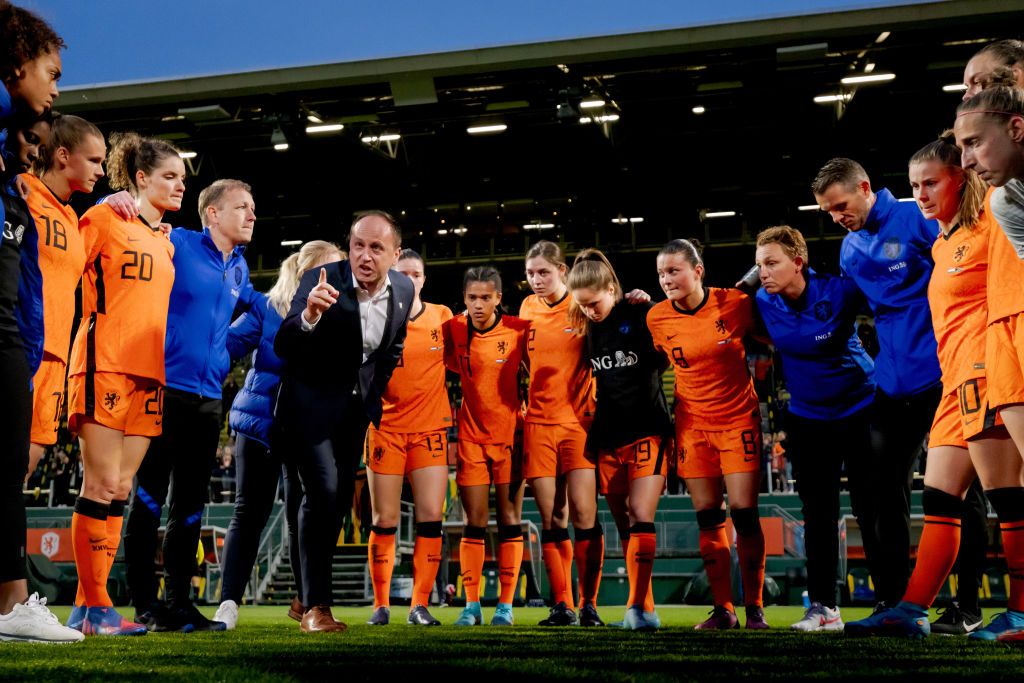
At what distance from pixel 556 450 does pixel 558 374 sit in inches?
20.1

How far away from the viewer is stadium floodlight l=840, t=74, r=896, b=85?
55.3 feet

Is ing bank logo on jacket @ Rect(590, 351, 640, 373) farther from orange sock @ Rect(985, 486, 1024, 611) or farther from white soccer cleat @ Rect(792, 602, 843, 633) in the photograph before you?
orange sock @ Rect(985, 486, 1024, 611)

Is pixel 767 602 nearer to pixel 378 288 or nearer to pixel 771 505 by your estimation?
pixel 771 505

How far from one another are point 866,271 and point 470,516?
9.68 ft

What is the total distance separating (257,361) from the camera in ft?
18.9

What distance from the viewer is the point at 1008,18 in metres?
13.5

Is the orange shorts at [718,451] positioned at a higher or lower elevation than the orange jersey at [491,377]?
lower

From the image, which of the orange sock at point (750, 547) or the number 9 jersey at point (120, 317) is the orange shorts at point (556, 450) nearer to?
the orange sock at point (750, 547)

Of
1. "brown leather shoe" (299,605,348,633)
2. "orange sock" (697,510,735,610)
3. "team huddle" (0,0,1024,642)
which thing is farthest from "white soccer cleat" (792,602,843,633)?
"brown leather shoe" (299,605,348,633)

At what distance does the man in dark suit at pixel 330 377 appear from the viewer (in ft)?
14.2

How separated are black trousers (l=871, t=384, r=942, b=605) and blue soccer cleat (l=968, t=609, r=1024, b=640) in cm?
90

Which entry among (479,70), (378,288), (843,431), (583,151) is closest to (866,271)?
(843,431)

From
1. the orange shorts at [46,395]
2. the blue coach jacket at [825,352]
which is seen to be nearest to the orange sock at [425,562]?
the blue coach jacket at [825,352]

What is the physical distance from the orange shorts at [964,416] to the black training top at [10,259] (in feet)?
11.5
